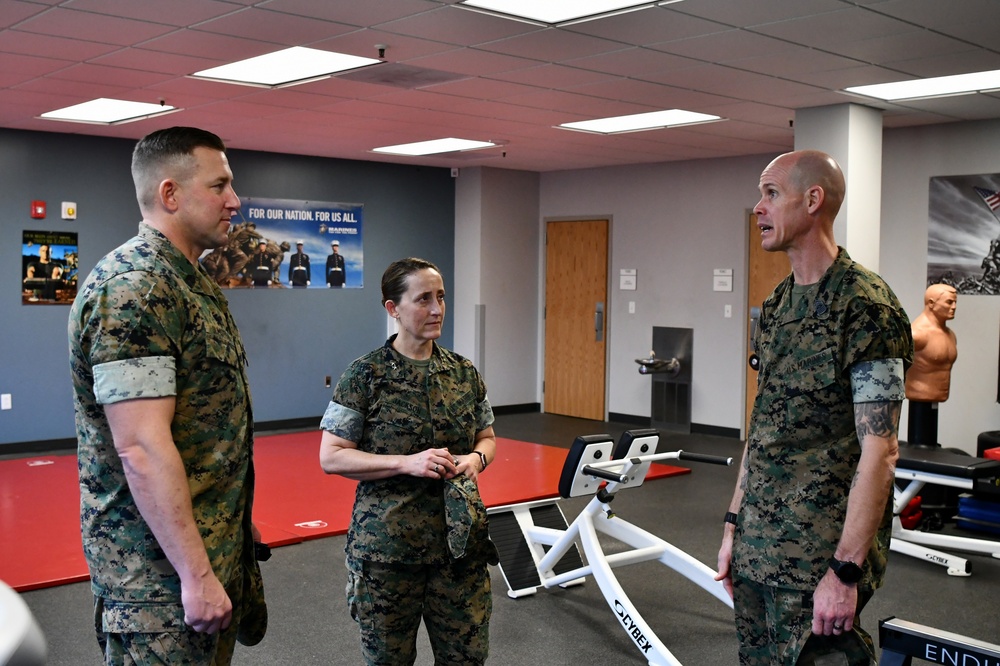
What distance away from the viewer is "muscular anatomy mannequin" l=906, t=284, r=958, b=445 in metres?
6.03

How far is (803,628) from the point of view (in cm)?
204

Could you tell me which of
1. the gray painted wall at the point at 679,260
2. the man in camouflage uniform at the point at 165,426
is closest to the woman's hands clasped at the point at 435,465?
the man in camouflage uniform at the point at 165,426

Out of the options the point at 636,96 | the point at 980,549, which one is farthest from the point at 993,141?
the point at 980,549

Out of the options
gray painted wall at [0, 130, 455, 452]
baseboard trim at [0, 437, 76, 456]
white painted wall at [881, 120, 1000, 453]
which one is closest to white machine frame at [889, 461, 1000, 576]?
white painted wall at [881, 120, 1000, 453]

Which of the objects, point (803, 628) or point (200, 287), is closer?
point (200, 287)

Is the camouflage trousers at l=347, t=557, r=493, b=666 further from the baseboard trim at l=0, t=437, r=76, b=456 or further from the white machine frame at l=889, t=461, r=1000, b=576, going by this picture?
the baseboard trim at l=0, t=437, r=76, b=456

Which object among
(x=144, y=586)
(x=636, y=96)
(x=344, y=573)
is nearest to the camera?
(x=144, y=586)

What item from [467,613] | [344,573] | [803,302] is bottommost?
[344,573]

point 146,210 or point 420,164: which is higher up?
point 420,164

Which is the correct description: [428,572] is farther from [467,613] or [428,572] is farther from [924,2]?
[924,2]

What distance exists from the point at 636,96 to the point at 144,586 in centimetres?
513

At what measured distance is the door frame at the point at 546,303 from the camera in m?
10.2

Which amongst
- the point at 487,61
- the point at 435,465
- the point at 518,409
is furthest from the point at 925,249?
the point at 435,465

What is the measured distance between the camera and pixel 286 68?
5609 mm
